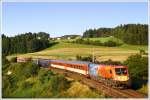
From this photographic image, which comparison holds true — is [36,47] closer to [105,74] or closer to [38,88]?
[38,88]

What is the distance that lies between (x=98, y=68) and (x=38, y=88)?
7.00 meters

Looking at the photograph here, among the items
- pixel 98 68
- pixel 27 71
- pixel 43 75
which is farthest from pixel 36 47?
pixel 98 68

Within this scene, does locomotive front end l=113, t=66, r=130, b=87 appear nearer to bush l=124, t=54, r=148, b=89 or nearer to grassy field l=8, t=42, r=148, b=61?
bush l=124, t=54, r=148, b=89

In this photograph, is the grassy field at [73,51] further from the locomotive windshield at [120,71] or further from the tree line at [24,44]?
the locomotive windshield at [120,71]

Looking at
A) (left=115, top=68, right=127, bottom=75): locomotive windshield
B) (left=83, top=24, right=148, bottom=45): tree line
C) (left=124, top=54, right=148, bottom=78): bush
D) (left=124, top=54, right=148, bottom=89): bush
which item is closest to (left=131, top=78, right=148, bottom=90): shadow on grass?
(left=124, top=54, right=148, bottom=89): bush

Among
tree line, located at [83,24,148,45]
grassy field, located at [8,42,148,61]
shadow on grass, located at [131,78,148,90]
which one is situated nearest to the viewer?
shadow on grass, located at [131,78,148,90]

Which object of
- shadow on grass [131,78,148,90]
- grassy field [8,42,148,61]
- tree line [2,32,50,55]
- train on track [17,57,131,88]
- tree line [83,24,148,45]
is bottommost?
shadow on grass [131,78,148,90]

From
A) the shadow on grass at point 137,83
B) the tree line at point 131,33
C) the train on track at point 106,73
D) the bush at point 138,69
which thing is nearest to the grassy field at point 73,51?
the tree line at point 131,33

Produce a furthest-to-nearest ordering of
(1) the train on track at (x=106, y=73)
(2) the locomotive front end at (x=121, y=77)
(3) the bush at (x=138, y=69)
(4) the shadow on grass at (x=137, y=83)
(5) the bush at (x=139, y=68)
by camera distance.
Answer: (5) the bush at (x=139, y=68)
(3) the bush at (x=138, y=69)
(4) the shadow on grass at (x=137, y=83)
(1) the train on track at (x=106, y=73)
(2) the locomotive front end at (x=121, y=77)

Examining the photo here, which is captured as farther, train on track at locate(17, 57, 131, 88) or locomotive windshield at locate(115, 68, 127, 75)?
locomotive windshield at locate(115, 68, 127, 75)

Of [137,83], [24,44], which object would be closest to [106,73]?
[137,83]

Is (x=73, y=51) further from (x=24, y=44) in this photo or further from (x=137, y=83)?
(x=137, y=83)

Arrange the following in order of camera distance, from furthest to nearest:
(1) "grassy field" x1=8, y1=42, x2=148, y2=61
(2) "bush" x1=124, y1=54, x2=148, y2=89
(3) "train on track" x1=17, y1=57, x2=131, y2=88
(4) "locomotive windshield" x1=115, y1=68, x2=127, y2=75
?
(1) "grassy field" x1=8, y1=42, x2=148, y2=61
(2) "bush" x1=124, y1=54, x2=148, y2=89
(4) "locomotive windshield" x1=115, y1=68, x2=127, y2=75
(3) "train on track" x1=17, y1=57, x2=131, y2=88

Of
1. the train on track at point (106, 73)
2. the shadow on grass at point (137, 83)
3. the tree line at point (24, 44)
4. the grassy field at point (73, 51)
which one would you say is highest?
the tree line at point (24, 44)
